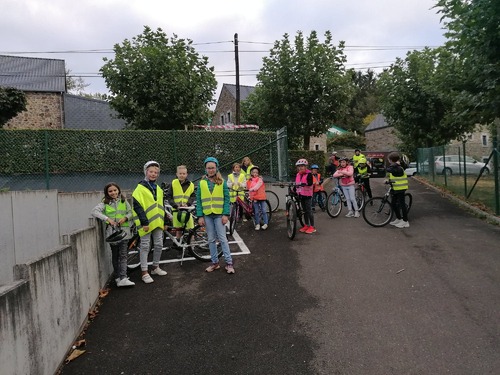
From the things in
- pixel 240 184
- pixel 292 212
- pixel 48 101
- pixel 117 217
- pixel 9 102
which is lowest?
pixel 292 212

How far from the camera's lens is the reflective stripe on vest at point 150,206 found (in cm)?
539

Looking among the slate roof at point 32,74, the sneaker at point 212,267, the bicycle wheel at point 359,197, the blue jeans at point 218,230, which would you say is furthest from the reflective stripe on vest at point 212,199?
the slate roof at point 32,74

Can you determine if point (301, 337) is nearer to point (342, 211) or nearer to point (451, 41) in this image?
point (342, 211)

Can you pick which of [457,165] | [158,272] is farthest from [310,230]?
[457,165]

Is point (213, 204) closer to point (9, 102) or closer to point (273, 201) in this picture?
Answer: point (273, 201)

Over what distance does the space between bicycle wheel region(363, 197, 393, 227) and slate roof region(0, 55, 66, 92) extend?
77.1 feet

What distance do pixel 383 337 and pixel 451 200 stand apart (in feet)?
34.8

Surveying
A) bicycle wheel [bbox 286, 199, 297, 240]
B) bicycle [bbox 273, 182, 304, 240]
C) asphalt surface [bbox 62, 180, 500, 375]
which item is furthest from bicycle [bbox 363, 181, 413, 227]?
bicycle wheel [bbox 286, 199, 297, 240]

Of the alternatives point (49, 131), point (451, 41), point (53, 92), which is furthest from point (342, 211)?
point (53, 92)

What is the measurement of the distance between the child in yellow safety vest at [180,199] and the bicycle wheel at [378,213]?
4.38 meters

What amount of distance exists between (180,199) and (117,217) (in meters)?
1.48

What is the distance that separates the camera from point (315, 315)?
422 centimetres

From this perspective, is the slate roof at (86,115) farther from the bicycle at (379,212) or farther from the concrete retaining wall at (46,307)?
the concrete retaining wall at (46,307)

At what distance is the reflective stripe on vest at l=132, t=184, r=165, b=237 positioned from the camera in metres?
5.39
